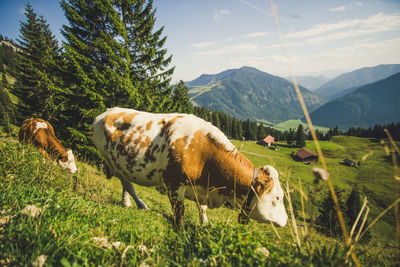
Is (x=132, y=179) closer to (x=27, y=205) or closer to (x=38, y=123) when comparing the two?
(x=27, y=205)

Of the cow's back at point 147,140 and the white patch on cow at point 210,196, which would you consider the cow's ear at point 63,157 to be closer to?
the cow's back at point 147,140

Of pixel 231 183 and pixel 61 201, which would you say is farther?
pixel 231 183

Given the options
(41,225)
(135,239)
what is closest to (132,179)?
(135,239)

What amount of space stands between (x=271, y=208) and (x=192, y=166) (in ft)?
6.26

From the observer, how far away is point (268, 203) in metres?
3.48

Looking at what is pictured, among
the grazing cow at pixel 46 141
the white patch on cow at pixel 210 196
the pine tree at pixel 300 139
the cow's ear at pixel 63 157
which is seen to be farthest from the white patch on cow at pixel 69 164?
the pine tree at pixel 300 139

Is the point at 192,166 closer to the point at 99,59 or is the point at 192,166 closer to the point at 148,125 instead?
the point at 148,125

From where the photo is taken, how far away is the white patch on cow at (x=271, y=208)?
3428mm

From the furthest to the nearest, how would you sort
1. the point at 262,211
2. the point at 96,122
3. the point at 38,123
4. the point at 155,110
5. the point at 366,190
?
the point at 366,190 < the point at 155,110 < the point at 38,123 < the point at 96,122 < the point at 262,211

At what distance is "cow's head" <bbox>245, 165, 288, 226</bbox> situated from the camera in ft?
11.3

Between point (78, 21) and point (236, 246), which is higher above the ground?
point (78, 21)

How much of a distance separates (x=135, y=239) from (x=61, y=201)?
1250 mm

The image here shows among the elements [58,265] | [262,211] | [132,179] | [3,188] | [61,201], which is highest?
[3,188]

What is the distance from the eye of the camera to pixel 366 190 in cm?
4675
